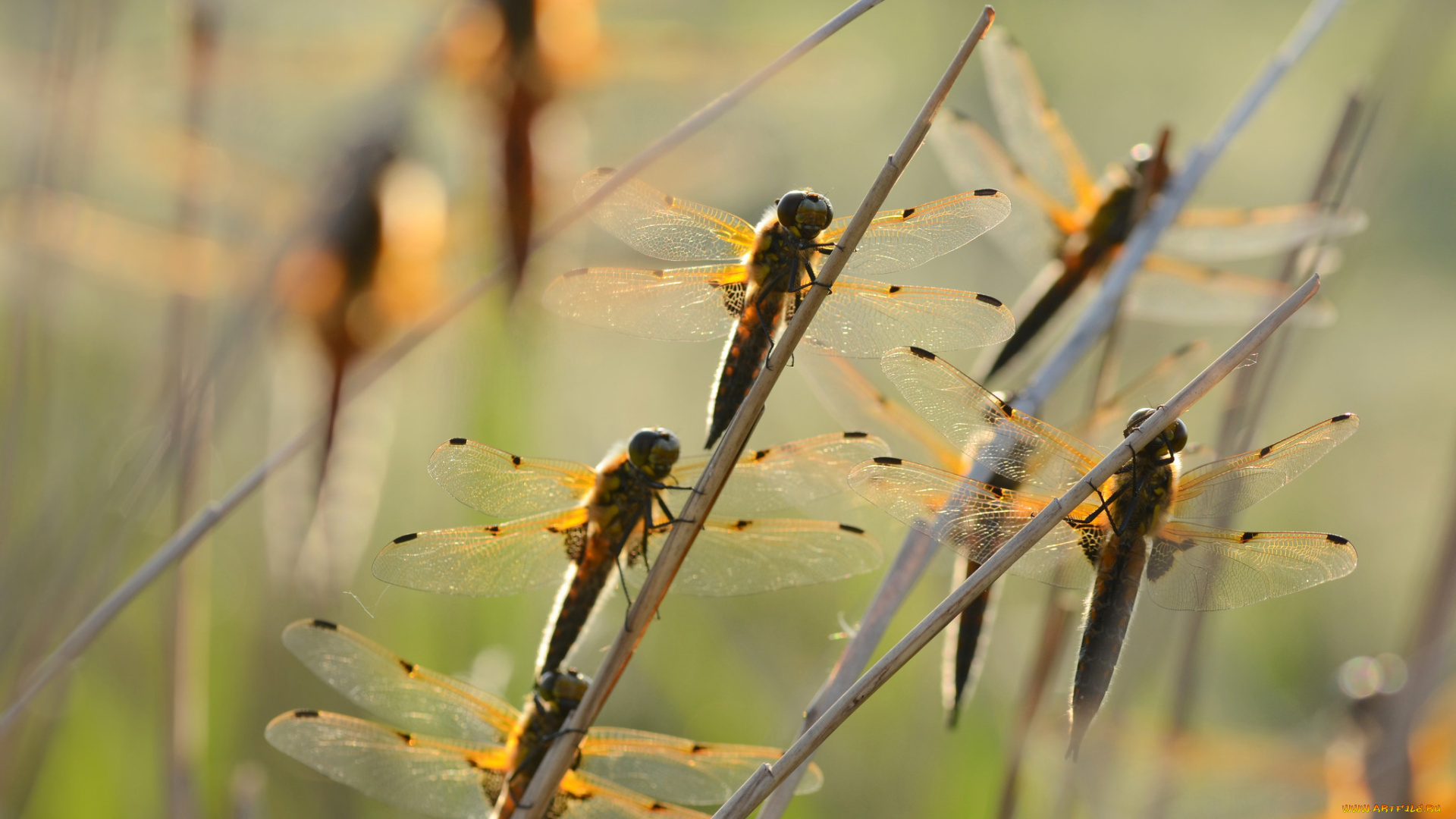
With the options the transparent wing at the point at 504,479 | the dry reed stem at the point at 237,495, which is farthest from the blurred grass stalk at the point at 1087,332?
the dry reed stem at the point at 237,495

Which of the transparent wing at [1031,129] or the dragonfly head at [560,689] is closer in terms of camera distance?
the dragonfly head at [560,689]

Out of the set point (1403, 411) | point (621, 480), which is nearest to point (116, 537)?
point (621, 480)

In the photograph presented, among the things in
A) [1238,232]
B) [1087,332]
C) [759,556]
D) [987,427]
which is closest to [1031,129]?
[1238,232]

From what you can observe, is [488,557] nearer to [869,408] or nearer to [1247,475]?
[869,408]

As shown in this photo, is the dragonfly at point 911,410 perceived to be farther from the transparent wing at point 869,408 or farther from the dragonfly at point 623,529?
the dragonfly at point 623,529

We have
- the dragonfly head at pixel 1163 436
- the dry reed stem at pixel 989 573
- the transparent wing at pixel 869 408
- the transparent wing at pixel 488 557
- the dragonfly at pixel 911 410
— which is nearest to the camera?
the dry reed stem at pixel 989 573

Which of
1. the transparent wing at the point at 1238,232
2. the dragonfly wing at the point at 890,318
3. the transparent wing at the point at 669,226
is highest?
the transparent wing at the point at 1238,232

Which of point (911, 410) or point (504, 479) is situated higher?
point (911, 410)
